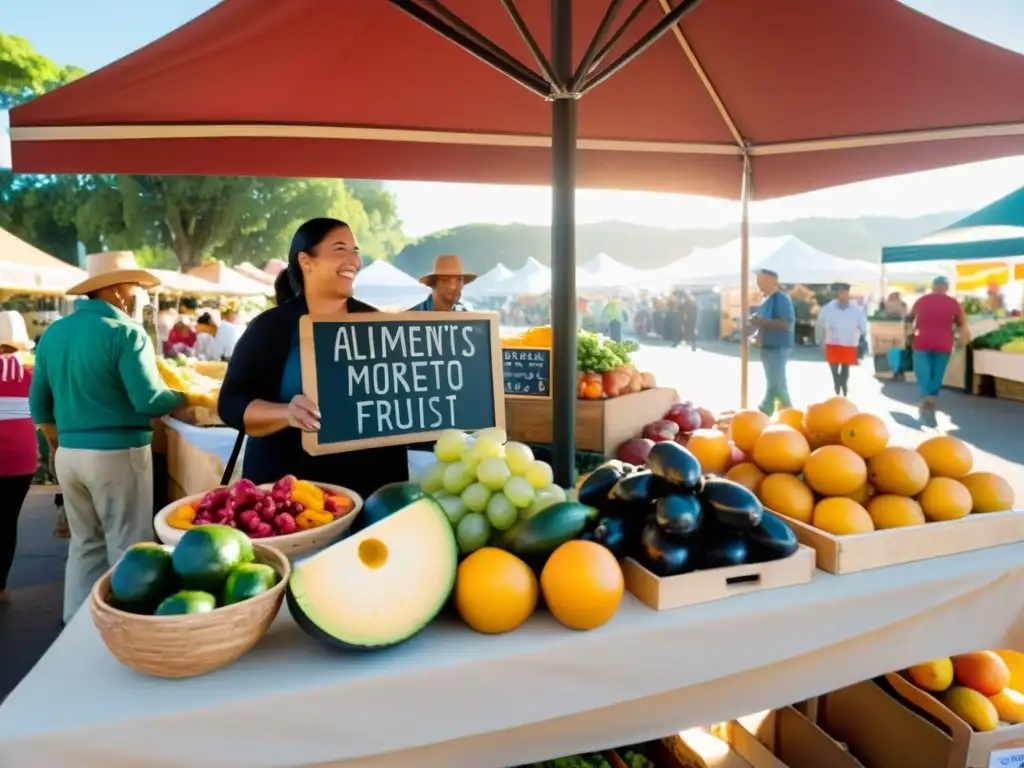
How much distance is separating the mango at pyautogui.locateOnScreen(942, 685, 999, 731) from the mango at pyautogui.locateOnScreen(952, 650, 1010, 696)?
48 millimetres

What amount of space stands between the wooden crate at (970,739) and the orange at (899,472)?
547 millimetres

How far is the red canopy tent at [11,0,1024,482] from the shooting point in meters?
2.26

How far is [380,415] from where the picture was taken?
6.91 ft

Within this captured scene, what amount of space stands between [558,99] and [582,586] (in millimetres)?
1390

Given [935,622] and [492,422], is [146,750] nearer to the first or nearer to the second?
[492,422]

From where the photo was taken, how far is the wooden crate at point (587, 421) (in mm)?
3533

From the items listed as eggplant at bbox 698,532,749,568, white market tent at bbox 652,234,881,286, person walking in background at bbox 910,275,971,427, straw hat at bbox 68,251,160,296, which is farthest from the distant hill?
eggplant at bbox 698,532,749,568

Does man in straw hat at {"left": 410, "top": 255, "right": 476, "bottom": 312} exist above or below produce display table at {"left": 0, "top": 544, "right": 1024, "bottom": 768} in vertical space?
above

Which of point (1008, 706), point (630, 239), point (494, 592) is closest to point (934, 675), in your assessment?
point (1008, 706)

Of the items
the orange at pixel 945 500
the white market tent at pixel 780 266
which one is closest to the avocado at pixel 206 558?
the orange at pixel 945 500

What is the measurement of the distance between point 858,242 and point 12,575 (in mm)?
77227

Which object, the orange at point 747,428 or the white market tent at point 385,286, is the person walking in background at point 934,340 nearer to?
the orange at point 747,428

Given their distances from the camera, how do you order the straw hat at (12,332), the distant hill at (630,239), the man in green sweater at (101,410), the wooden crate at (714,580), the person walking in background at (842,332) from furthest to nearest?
the distant hill at (630,239), the person walking in background at (842,332), the straw hat at (12,332), the man in green sweater at (101,410), the wooden crate at (714,580)

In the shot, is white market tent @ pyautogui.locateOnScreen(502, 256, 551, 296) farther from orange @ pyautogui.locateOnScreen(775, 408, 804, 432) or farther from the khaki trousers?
orange @ pyautogui.locateOnScreen(775, 408, 804, 432)
